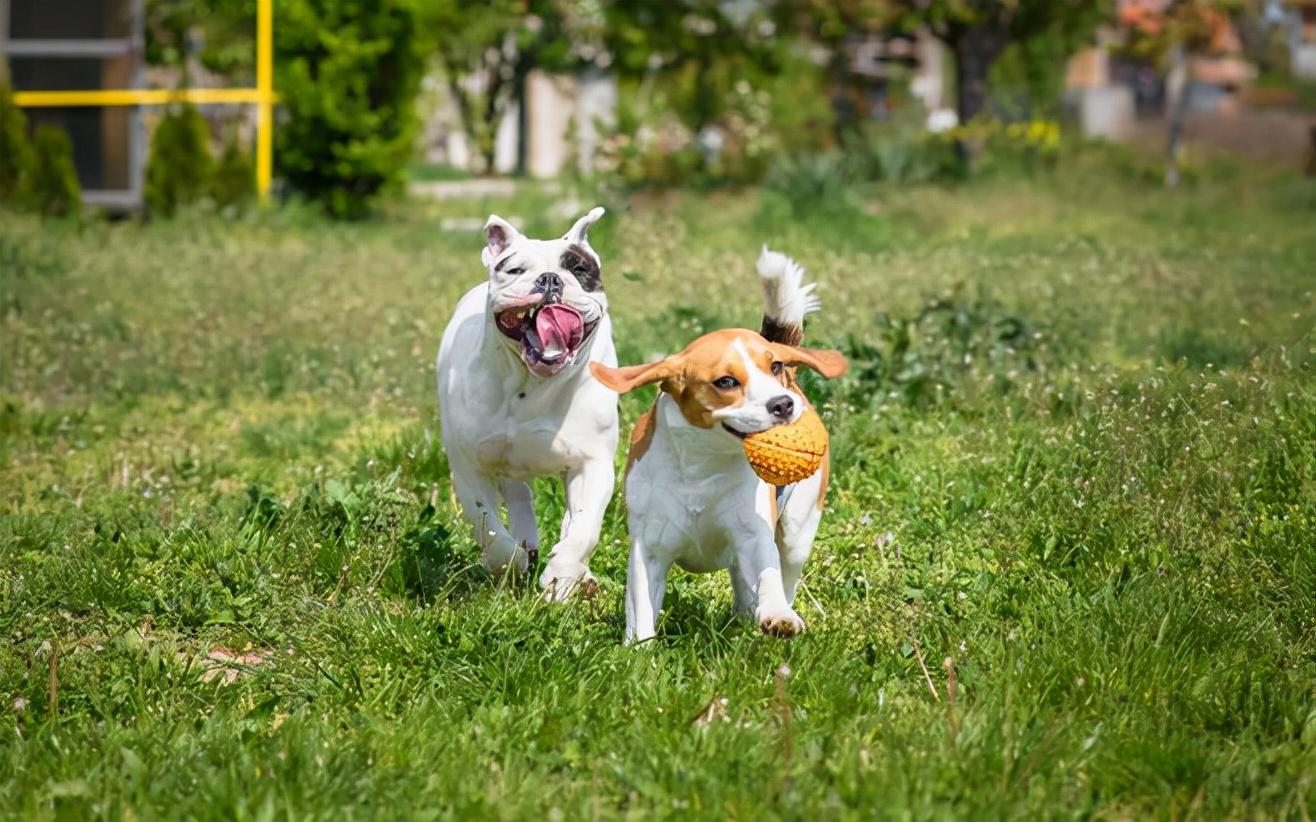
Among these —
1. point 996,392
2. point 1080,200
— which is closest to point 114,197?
point 1080,200

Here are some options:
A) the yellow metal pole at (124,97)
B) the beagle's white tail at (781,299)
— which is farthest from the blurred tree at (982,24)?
the beagle's white tail at (781,299)

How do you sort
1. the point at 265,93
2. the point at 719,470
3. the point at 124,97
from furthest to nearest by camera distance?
the point at 265,93
the point at 124,97
the point at 719,470

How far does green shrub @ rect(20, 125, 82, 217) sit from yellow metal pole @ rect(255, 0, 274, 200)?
1851 mm

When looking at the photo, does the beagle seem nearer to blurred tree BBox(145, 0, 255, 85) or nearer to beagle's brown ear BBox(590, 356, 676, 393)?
beagle's brown ear BBox(590, 356, 676, 393)

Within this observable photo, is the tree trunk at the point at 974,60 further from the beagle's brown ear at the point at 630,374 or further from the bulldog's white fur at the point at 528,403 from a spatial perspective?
the beagle's brown ear at the point at 630,374

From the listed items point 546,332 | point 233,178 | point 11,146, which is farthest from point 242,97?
point 546,332

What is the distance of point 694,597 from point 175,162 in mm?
12883

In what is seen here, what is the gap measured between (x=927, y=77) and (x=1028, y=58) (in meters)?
15.6

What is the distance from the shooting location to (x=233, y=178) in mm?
17250

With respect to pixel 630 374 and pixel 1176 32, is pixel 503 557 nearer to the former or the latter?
pixel 630 374

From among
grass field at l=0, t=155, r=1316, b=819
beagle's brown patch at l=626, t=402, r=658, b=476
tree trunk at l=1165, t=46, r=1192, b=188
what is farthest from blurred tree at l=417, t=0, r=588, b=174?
beagle's brown patch at l=626, t=402, r=658, b=476

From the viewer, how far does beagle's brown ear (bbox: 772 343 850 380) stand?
464 cm

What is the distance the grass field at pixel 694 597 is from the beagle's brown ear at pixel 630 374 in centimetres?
70

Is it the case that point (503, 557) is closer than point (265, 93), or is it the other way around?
point (503, 557)
